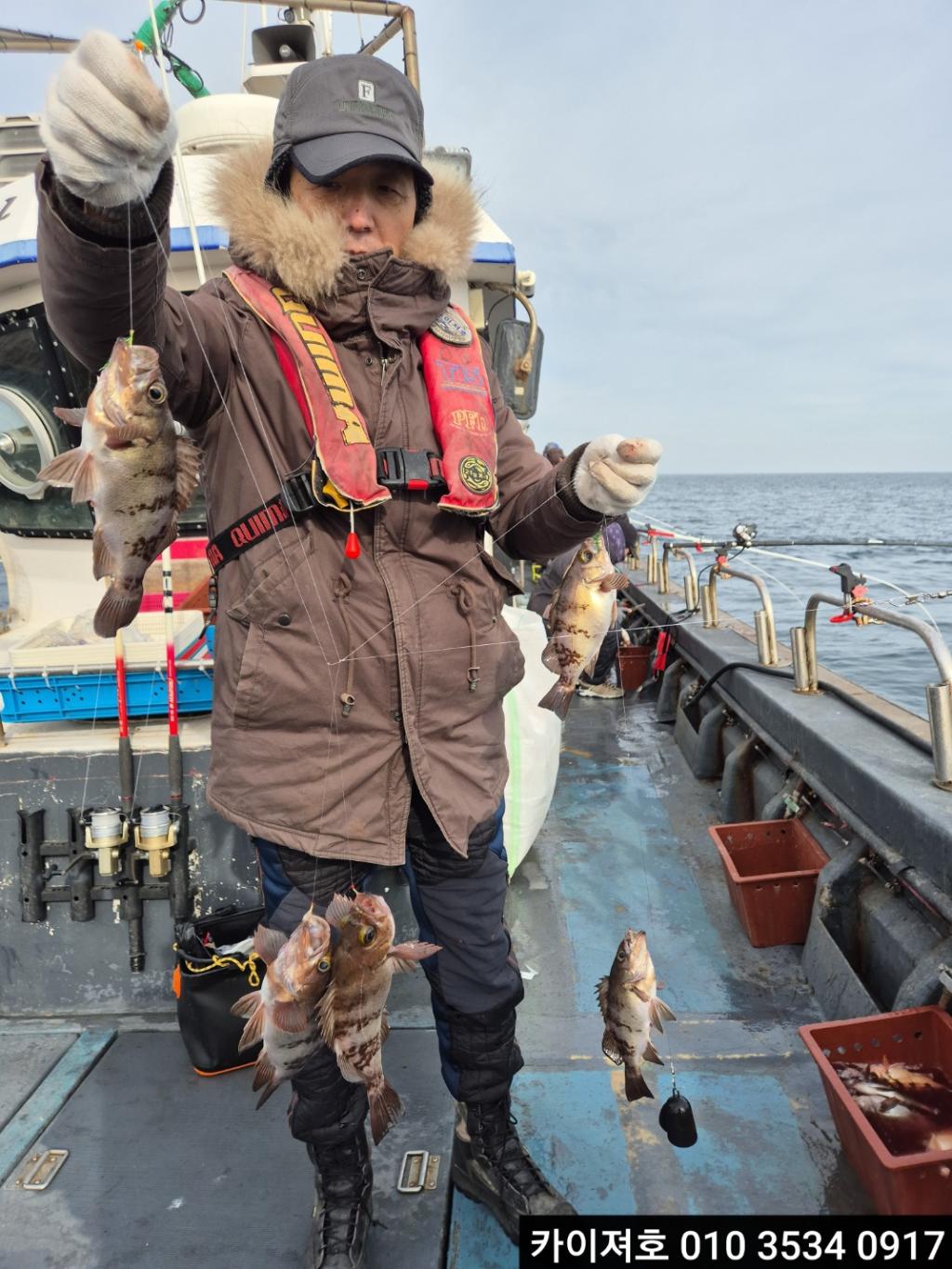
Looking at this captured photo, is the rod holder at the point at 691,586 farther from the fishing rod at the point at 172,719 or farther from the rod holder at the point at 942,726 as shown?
the fishing rod at the point at 172,719

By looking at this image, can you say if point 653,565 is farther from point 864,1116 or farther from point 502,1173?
point 502,1173

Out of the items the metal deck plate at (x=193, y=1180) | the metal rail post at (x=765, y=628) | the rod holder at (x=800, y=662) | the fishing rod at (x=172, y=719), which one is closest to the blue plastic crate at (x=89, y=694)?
the fishing rod at (x=172, y=719)

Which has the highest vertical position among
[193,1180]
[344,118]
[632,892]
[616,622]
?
[344,118]

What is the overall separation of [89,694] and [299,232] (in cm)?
244

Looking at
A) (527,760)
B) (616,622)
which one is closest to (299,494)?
(527,760)

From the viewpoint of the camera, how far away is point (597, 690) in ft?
29.6

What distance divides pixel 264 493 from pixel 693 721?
5615mm

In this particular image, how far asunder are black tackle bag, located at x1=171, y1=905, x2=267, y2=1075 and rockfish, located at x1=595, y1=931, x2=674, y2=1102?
1282 mm

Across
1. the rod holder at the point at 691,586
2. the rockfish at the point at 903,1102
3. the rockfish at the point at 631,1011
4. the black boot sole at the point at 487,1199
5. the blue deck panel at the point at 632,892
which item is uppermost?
the rod holder at the point at 691,586

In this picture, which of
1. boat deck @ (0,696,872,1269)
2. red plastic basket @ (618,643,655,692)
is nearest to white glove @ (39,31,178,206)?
boat deck @ (0,696,872,1269)

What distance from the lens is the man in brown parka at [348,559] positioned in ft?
6.54

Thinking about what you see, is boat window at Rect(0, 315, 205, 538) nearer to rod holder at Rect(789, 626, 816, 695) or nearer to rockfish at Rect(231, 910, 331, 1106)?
rockfish at Rect(231, 910, 331, 1106)

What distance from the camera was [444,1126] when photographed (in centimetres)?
281

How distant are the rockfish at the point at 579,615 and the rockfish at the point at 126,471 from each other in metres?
1.47
